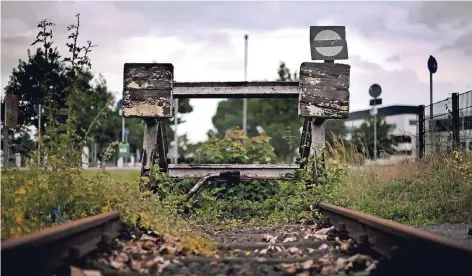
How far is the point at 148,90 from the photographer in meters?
9.70

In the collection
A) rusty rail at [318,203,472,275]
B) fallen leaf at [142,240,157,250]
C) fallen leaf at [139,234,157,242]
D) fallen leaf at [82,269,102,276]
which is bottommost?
fallen leaf at [82,269,102,276]

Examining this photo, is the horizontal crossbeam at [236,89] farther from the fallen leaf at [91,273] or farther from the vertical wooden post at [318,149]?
the fallen leaf at [91,273]

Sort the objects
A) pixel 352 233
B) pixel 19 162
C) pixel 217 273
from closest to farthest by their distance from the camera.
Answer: pixel 217 273
pixel 352 233
pixel 19 162

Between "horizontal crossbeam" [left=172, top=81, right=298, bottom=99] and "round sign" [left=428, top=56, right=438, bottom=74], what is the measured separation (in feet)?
23.2

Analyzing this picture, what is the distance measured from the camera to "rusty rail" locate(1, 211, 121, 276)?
147 inches

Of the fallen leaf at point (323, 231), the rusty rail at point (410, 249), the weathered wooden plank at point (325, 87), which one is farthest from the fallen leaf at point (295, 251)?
the weathered wooden plank at point (325, 87)

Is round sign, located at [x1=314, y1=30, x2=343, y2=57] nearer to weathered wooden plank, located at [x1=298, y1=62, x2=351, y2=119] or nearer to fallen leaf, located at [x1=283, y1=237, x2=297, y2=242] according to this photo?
weathered wooden plank, located at [x1=298, y1=62, x2=351, y2=119]

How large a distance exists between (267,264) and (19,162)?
3.69 metres

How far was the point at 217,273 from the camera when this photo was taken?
4641mm

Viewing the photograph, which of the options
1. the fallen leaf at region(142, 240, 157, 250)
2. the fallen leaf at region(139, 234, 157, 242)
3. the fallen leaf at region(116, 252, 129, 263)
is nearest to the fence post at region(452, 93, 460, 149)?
the fallen leaf at region(139, 234, 157, 242)

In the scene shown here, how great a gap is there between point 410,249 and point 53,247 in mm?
2379

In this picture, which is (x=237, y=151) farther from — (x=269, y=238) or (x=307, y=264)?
(x=307, y=264)

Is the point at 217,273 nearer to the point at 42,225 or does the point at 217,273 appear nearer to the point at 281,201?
the point at 42,225

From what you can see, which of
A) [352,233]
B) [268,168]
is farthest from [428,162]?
[352,233]
